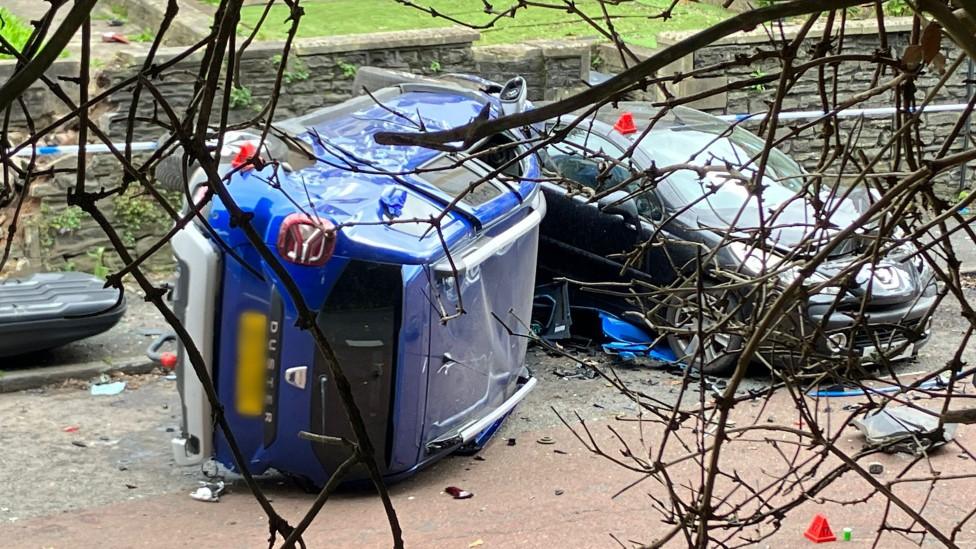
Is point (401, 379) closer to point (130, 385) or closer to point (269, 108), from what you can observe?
point (130, 385)

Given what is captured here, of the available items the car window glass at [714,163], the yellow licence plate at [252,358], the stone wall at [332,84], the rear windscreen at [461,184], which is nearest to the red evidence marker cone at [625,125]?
the car window glass at [714,163]

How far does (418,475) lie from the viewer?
6.63m

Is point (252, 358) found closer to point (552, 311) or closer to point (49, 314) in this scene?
point (49, 314)

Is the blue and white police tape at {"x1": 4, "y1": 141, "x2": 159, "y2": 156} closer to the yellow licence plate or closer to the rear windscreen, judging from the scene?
the rear windscreen

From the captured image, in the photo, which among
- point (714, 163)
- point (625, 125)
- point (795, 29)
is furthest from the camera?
point (795, 29)

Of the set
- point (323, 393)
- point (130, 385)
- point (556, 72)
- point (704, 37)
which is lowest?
point (130, 385)

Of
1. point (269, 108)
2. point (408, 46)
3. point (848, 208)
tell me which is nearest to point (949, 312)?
point (848, 208)

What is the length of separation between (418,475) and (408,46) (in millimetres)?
5331

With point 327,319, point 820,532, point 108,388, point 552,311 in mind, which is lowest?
point 108,388

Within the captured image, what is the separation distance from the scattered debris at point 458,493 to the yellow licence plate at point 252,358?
112 cm

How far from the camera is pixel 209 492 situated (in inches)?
247

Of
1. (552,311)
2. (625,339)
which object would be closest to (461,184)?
(552,311)

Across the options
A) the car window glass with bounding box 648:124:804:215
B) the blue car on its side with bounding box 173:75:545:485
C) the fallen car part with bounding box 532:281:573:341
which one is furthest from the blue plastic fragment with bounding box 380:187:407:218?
the car window glass with bounding box 648:124:804:215

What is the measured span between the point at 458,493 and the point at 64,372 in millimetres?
3255
